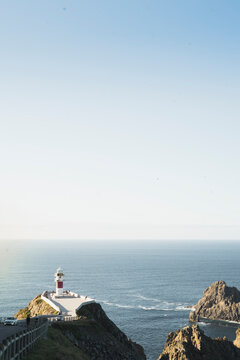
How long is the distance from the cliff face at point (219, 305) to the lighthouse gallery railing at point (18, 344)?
108 metres

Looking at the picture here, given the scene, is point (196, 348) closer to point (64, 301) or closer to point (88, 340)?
point (64, 301)

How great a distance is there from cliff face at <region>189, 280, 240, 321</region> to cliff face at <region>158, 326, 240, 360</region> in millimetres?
50202

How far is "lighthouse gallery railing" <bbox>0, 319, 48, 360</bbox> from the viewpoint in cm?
2196

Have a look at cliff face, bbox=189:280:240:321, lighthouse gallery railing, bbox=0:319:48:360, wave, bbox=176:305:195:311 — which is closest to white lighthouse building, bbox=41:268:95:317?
lighthouse gallery railing, bbox=0:319:48:360

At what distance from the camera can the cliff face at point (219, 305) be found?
433 ft

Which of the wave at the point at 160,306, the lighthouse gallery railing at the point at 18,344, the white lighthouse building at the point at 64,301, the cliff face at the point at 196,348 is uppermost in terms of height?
the lighthouse gallery railing at the point at 18,344

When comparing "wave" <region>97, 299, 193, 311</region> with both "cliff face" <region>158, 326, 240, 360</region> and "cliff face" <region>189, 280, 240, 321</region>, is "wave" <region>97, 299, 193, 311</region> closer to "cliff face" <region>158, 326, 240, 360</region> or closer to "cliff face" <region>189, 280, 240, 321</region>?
"cliff face" <region>189, 280, 240, 321</region>

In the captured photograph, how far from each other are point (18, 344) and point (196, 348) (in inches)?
2320

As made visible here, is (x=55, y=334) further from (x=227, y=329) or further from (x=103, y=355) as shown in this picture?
(x=227, y=329)

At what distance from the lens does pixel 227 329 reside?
12056cm

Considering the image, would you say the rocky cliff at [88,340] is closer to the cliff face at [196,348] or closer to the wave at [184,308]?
the cliff face at [196,348]

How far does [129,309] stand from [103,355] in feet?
306

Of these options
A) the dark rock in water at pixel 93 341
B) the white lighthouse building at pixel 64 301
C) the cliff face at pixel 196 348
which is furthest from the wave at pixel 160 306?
the dark rock in water at pixel 93 341

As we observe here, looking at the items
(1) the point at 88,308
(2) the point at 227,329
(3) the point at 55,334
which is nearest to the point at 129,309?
(2) the point at 227,329
